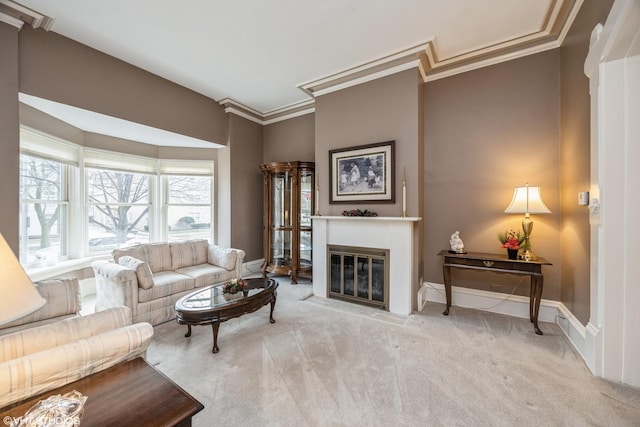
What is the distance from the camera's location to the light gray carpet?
163cm

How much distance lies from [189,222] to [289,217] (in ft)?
6.57

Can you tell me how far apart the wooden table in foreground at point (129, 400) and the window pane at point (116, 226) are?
12.3 ft

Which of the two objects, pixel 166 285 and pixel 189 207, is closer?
pixel 166 285

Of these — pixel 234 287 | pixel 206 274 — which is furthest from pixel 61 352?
pixel 206 274

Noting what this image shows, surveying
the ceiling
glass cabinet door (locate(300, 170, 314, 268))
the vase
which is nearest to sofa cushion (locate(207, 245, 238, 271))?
the vase

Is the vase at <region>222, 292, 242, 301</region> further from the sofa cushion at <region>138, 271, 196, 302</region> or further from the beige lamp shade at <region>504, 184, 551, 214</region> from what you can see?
the beige lamp shade at <region>504, 184, 551, 214</region>

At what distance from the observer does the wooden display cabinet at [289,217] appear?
4.33m

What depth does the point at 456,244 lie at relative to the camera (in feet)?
10.2

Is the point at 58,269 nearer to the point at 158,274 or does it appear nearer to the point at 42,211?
the point at 42,211

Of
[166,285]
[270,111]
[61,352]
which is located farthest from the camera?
[270,111]

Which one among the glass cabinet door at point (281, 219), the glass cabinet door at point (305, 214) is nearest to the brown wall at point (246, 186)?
the glass cabinet door at point (281, 219)

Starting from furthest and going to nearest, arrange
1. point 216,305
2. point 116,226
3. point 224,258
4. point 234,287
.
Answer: point 116,226
point 224,258
point 234,287
point 216,305

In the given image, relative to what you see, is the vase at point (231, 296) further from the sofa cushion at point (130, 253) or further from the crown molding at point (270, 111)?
the crown molding at point (270, 111)

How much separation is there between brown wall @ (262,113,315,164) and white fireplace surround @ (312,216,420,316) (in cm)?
163
